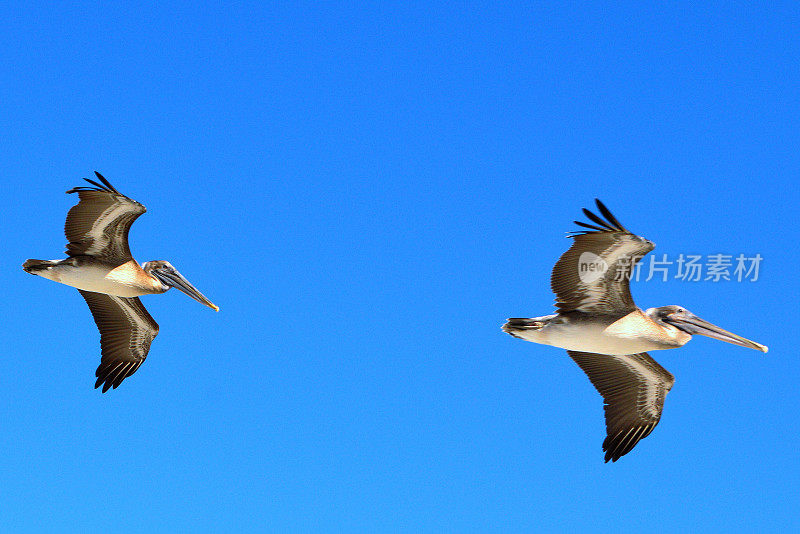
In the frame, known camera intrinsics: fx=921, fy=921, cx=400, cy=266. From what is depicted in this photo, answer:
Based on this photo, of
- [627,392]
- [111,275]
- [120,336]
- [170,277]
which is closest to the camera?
[627,392]

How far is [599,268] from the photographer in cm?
1138

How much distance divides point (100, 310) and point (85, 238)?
1791mm

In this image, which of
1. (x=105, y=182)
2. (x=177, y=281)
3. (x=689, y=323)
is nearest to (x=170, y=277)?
(x=177, y=281)

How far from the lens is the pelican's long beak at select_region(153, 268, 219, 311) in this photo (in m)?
14.9

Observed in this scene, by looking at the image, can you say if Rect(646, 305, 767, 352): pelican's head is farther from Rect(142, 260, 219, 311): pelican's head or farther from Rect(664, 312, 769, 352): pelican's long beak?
Rect(142, 260, 219, 311): pelican's head

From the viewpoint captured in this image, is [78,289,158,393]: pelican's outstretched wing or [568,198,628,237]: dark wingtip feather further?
[78,289,158,393]: pelican's outstretched wing

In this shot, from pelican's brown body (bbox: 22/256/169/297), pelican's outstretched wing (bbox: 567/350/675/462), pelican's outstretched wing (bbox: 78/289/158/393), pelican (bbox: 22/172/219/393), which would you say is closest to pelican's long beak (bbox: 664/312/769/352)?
pelican's outstretched wing (bbox: 567/350/675/462)

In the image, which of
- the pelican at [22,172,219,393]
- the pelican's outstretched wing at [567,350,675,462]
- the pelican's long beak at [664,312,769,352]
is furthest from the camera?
the pelican at [22,172,219,393]

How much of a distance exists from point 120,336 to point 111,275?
1.77 m

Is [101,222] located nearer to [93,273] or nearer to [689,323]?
[93,273]

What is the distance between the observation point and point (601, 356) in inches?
519

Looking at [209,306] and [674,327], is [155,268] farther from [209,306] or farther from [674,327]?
[674,327]

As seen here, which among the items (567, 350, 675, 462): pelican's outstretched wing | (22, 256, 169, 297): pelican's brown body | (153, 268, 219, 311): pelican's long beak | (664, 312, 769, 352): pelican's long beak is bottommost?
(567, 350, 675, 462): pelican's outstretched wing

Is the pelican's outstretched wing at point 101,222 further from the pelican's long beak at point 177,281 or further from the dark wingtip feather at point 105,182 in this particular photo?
the pelican's long beak at point 177,281
